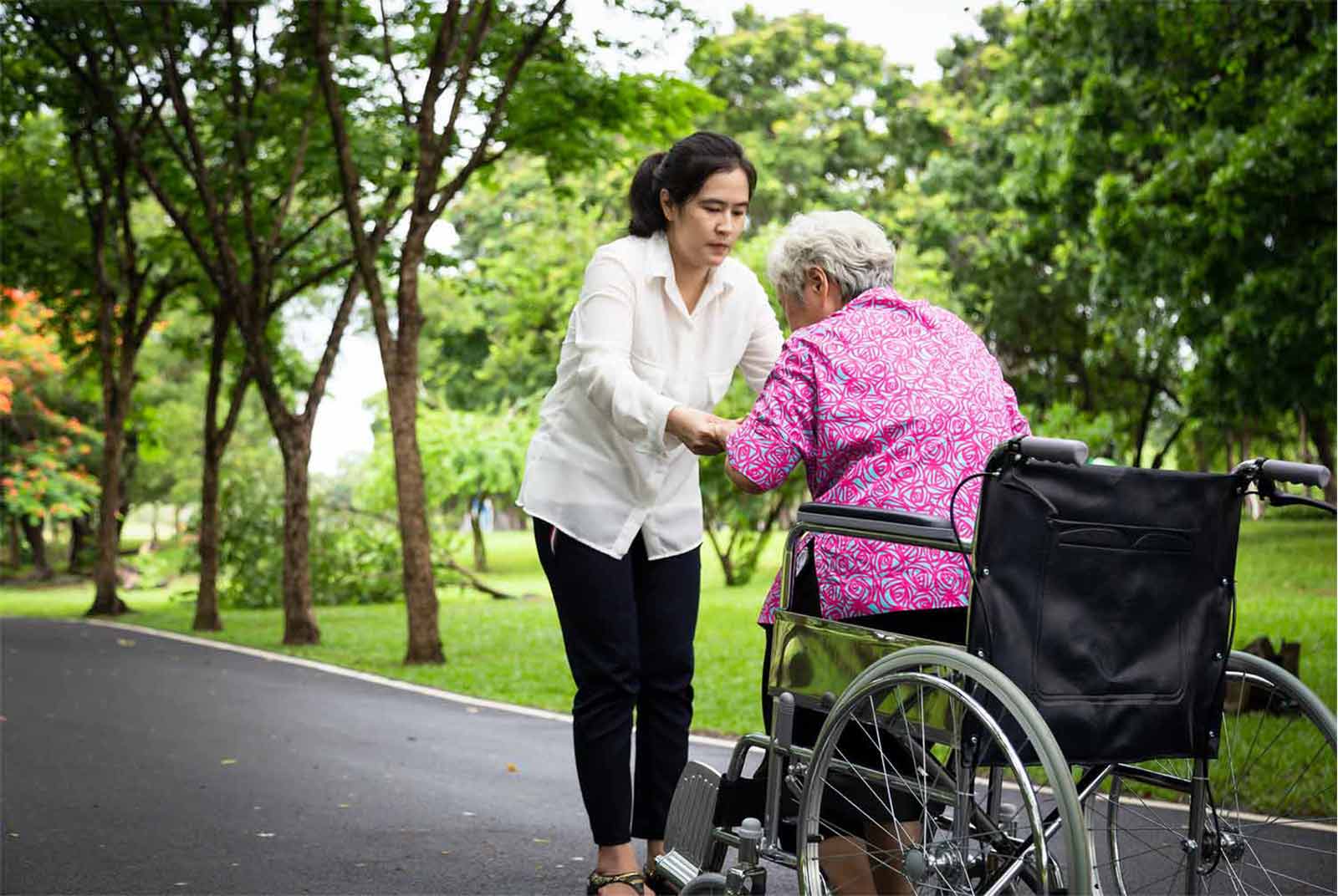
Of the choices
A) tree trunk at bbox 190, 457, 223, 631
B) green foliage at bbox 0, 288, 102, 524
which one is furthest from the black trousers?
green foliage at bbox 0, 288, 102, 524

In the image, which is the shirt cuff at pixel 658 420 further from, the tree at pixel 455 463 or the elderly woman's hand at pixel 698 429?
the tree at pixel 455 463

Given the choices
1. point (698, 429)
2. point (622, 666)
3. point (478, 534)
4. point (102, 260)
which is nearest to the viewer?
point (698, 429)

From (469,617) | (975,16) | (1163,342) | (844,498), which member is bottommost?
(469,617)

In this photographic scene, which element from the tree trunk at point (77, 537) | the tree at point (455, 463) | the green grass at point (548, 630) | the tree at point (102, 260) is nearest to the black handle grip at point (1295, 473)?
the green grass at point (548, 630)

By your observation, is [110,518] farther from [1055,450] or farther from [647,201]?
[1055,450]

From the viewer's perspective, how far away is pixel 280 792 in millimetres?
6664

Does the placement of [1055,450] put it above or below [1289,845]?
above

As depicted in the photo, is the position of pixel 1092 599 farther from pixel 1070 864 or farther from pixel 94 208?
pixel 94 208

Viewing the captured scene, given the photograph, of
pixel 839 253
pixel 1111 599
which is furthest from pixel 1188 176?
pixel 1111 599

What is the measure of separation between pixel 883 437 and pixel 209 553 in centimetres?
1634

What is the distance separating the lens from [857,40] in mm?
34844

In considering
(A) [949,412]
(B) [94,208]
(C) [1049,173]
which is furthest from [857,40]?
(A) [949,412]

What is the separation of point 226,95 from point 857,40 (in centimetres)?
2077

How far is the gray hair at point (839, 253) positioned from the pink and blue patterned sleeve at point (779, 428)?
29 cm
